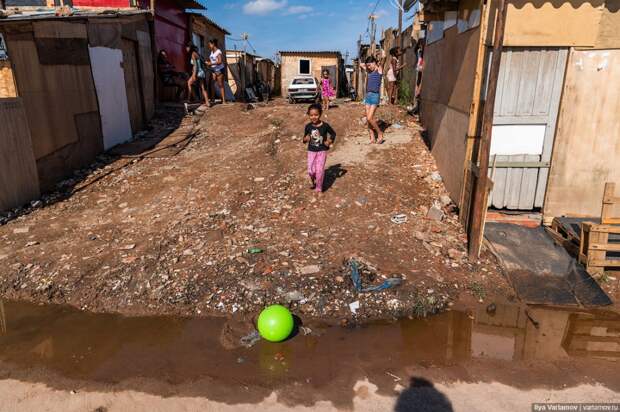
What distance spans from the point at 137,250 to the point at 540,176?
548 cm

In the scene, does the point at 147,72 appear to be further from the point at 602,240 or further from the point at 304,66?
the point at 304,66

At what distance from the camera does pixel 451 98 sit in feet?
21.8

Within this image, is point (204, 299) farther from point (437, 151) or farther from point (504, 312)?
point (437, 151)

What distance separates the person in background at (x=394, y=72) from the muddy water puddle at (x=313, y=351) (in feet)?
29.1

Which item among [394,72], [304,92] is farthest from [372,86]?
[304,92]

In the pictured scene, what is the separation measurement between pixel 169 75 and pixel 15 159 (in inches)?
303

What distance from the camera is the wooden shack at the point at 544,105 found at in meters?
5.20

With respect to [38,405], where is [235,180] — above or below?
above

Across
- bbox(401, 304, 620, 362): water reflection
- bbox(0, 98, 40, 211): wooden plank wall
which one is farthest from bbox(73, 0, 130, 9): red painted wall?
bbox(401, 304, 620, 362): water reflection

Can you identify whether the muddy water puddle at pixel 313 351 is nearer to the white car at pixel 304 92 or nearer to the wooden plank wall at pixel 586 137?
the wooden plank wall at pixel 586 137

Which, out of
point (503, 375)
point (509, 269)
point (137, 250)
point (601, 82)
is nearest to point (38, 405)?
point (137, 250)

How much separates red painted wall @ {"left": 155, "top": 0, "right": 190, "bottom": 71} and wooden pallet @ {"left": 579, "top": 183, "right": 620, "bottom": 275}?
12.3m

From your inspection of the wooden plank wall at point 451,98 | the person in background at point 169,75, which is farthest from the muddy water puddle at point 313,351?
the person in background at point 169,75

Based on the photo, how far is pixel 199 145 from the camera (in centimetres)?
948
